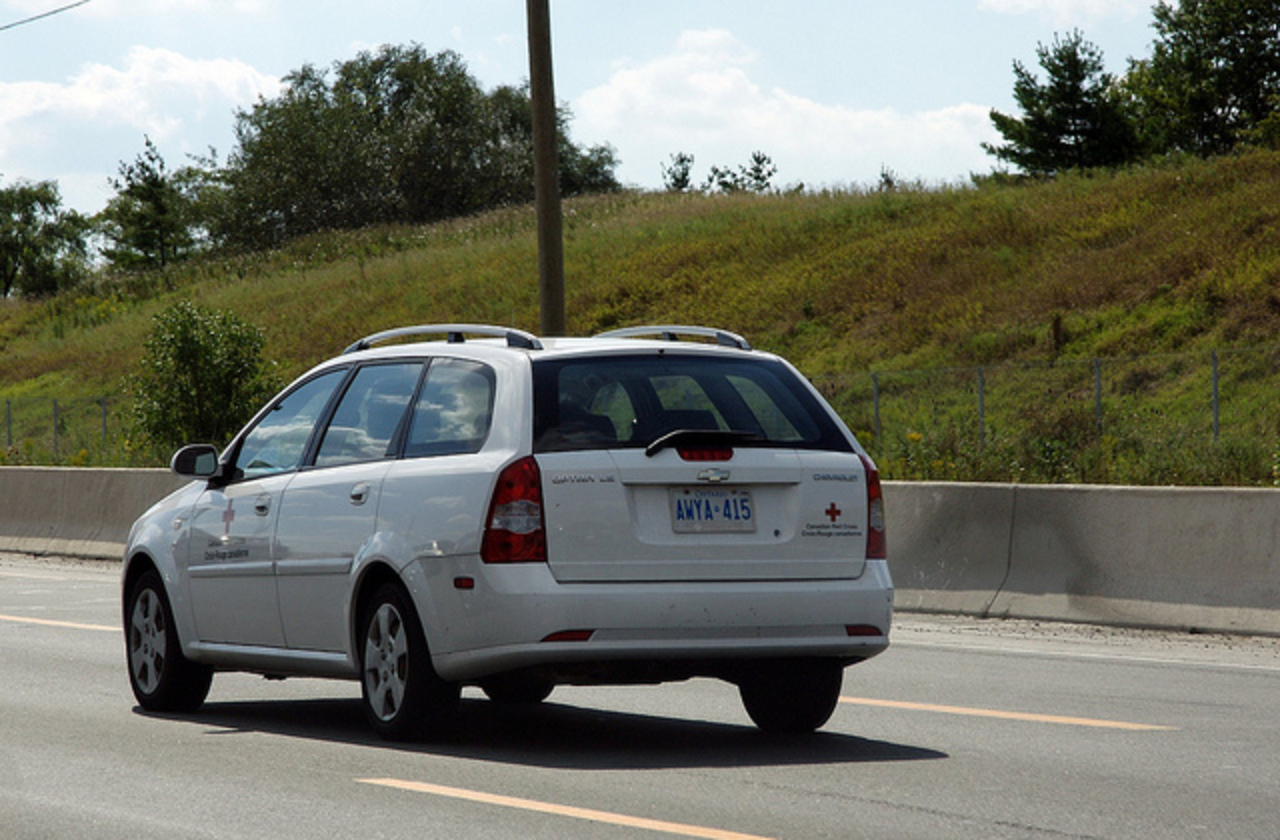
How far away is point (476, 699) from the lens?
10.0 meters

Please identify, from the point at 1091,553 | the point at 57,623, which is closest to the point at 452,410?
the point at 1091,553

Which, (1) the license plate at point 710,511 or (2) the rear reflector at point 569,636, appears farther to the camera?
(1) the license plate at point 710,511

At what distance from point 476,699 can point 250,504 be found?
5.65 feet

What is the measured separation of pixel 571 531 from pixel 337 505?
136cm

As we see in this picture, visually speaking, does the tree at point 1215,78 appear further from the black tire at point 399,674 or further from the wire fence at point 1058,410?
the black tire at point 399,674

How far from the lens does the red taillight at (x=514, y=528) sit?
7.52 m

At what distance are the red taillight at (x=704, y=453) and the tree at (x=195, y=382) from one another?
2637 cm

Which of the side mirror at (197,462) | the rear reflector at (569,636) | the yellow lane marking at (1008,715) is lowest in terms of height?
the yellow lane marking at (1008,715)

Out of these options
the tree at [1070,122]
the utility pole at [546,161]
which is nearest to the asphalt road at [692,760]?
the utility pole at [546,161]

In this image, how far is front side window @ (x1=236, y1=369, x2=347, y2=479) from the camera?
907 centimetres

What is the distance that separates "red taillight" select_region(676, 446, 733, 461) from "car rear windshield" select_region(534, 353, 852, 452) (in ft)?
0.35

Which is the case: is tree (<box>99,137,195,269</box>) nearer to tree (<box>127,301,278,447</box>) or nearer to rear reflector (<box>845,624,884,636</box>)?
tree (<box>127,301,278,447</box>)

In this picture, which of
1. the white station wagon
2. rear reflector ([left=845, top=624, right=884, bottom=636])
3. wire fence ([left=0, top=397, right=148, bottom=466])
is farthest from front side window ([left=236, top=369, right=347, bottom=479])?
wire fence ([left=0, top=397, right=148, bottom=466])

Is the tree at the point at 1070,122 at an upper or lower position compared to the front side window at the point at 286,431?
upper
